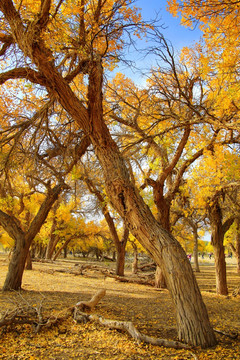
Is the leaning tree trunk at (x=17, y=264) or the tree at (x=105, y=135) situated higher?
the tree at (x=105, y=135)

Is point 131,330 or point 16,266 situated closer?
point 131,330

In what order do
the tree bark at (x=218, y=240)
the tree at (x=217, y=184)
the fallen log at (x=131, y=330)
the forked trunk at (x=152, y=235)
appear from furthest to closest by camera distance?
the tree bark at (x=218, y=240)
the tree at (x=217, y=184)
the forked trunk at (x=152, y=235)
the fallen log at (x=131, y=330)

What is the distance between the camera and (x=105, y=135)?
4.30 m

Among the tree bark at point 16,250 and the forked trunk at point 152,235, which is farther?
the tree bark at point 16,250

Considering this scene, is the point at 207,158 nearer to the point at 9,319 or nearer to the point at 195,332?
the point at 195,332

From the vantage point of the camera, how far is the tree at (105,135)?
10.9 ft

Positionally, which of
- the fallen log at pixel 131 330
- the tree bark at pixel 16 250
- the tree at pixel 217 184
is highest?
the tree at pixel 217 184

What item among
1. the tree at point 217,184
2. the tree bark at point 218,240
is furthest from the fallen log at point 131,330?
the tree bark at point 218,240

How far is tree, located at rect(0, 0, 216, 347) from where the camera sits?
3.32 m

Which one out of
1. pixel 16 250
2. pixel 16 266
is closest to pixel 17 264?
pixel 16 266

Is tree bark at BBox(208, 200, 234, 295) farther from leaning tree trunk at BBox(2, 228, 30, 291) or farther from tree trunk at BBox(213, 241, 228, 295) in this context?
leaning tree trunk at BBox(2, 228, 30, 291)

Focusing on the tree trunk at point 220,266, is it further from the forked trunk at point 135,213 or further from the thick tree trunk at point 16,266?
the thick tree trunk at point 16,266

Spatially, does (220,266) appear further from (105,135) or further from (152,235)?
(105,135)

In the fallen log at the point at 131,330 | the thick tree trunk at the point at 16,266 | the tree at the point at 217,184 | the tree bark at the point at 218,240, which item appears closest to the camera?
the fallen log at the point at 131,330
